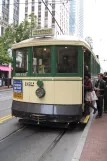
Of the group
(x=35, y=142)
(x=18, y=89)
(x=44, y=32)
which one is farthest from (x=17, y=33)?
(x=35, y=142)

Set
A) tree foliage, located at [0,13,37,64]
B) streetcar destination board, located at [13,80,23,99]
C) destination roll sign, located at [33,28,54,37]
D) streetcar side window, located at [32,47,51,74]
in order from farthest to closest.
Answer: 1. tree foliage, located at [0,13,37,64]
2. streetcar destination board, located at [13,80,23,99]
3. destination roll sign, located at [33,28,54,37]
4. streetcar side window, located at [32,47,51,74]

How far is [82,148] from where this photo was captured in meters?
6.09

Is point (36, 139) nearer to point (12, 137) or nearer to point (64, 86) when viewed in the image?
point (12, 137)

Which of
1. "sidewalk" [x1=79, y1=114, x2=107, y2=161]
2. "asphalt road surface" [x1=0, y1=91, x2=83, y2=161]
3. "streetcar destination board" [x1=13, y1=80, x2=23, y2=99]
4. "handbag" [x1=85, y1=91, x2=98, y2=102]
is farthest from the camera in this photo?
"handbag" [x1=85, y1=91, x2=98, y2=102]

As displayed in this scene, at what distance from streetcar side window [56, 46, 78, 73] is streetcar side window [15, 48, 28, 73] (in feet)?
3.78

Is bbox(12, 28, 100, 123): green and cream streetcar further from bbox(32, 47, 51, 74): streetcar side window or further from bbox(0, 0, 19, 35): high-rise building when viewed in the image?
bbox(0, 0, 19, 35): high-rise building

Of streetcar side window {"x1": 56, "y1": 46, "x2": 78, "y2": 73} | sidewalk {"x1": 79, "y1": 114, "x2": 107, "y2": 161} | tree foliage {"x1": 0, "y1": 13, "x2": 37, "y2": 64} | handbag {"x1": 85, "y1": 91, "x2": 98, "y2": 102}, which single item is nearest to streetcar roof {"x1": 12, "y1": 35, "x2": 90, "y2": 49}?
streetcar side window {"x1": 56, "y1": 46, "x2": 78, "y2": 73}

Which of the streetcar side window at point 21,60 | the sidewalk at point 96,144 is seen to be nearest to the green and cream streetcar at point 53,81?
the streetcar side window at point 21,60

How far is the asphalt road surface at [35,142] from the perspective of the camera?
595cm

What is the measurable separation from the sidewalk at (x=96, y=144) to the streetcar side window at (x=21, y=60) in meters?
2.87

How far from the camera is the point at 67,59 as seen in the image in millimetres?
8422

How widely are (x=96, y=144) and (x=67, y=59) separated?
298 cm

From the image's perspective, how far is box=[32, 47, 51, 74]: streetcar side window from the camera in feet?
27.9

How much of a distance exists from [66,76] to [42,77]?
29.7 inches
